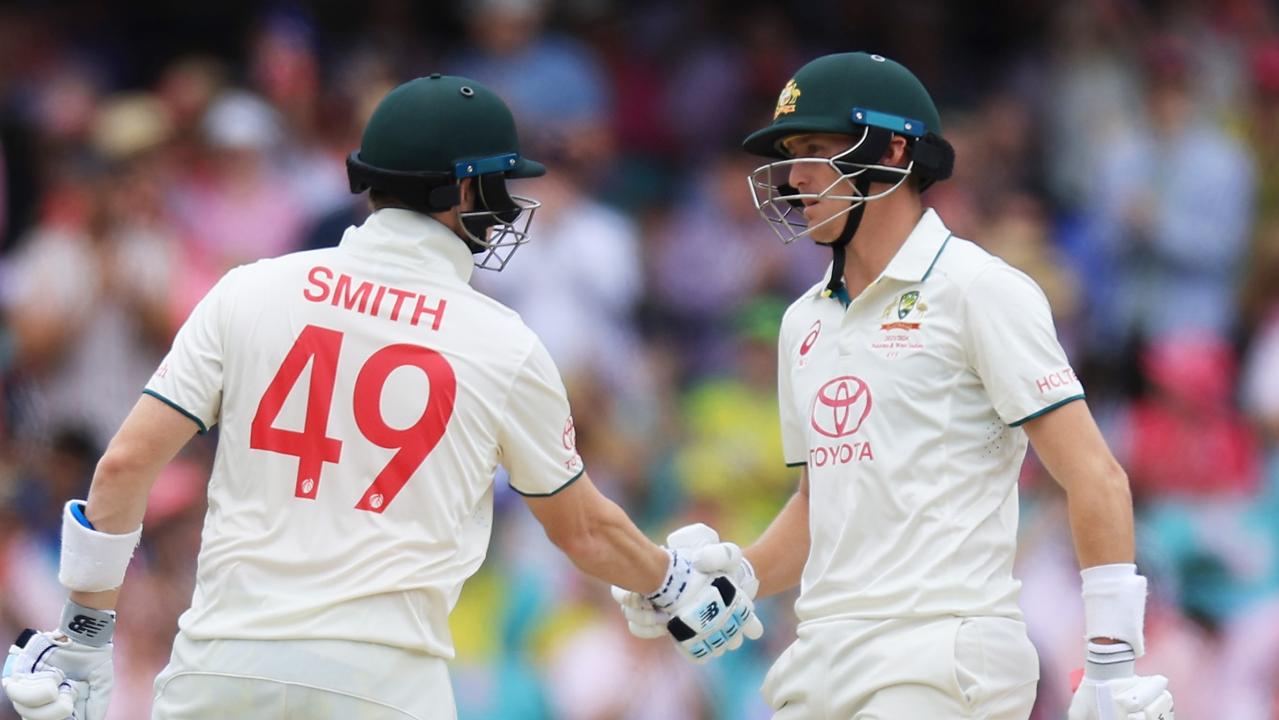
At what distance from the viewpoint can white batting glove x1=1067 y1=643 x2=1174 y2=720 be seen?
504 centimetres

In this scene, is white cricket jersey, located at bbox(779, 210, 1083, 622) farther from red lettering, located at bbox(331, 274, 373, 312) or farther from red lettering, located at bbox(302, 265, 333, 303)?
red lettering, located at bbox(302, 265, 333, 303)

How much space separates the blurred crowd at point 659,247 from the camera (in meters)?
9.19

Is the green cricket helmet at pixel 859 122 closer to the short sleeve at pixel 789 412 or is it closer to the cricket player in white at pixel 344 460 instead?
the short sleeve at pixel 789 412

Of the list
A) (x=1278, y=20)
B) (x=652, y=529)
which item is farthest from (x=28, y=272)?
(x=1278, y=20)

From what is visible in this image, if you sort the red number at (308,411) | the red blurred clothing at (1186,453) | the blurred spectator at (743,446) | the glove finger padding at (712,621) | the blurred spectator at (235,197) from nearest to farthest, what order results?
the red number at (308,411) → the glove finger padding at (712,621) → the blurred spectator at (743,446) → the red blurred clothing at (1186,453) → the blurred spectator at (235,197)

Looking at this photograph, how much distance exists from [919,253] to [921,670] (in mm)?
1160

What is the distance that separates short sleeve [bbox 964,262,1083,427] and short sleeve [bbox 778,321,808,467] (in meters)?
0.71

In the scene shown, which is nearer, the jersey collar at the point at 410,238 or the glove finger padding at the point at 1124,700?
the glove finger padding at the point at 1124,700

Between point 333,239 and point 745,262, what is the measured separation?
256cm

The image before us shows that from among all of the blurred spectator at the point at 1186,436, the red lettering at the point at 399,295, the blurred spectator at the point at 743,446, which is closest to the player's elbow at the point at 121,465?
the red lettering at the point at 399,295

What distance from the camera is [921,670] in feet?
17.2

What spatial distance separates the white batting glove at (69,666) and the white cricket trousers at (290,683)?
13.5 inches

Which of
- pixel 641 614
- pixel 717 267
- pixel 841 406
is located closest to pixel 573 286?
pixel 717 267

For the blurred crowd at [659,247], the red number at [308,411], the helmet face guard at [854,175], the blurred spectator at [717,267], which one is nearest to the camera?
the red number at [308,411]
